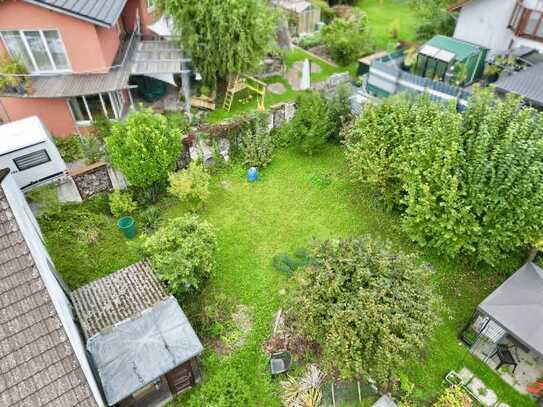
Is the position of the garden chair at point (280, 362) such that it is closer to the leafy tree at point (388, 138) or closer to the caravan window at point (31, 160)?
the leafy tree at point (388, 138)

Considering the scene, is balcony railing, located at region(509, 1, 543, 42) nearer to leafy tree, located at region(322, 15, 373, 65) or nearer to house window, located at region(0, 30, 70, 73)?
leafy tree, located at region(322, 15, 373, 65)

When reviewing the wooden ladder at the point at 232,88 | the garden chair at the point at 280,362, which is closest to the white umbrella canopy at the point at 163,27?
the wooden ladder at the point at 232,88

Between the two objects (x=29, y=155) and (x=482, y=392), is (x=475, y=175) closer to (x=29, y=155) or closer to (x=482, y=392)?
(x=482, y=392)

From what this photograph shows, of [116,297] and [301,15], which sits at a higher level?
[301,15]

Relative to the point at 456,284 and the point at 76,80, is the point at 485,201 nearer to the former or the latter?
the point at 456,284

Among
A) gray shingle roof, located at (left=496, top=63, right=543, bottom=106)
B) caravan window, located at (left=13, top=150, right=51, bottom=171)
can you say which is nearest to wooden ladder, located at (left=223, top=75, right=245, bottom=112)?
caravan window, located at (left=13, top=150, right=51, bottom=171)

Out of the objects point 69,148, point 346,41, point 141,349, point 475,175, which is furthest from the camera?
point 346,41

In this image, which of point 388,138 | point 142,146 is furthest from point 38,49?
point 388,138

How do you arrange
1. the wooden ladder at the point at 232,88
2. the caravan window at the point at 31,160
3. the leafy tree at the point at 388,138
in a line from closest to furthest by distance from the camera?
1. the leafy tree at the point at 388,138
2. the caravan window at the point at 31,160
3. the wooden ladder at the point at 232,88
